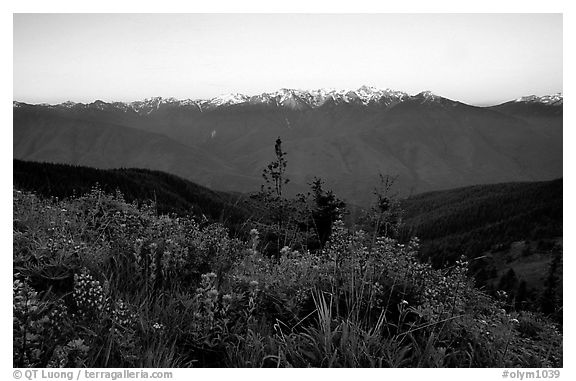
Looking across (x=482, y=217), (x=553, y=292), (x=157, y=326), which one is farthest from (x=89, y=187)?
(x=482, y=217)

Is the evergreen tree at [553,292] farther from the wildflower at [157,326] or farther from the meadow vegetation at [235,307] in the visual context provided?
the wildflower at [157,326]

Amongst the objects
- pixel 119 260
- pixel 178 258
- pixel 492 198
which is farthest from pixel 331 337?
pixel 492 198

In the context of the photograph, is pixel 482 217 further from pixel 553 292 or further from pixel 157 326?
pixel 157 326

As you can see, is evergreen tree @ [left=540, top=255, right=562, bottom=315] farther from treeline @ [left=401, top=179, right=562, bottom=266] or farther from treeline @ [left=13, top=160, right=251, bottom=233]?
treeline @ [left=401, top=179, right=562, bottom=266]

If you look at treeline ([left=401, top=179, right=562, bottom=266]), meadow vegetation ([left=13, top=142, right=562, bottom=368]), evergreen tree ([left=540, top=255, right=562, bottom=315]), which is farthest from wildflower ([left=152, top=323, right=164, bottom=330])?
treeline ([left=401, top=179, right=562, bottom=266])

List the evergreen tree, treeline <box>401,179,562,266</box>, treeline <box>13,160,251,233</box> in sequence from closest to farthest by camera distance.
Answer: the evergreen tree → treeline <box>13,160,251,233</box> → treeline <box>401,179,562,266</box>

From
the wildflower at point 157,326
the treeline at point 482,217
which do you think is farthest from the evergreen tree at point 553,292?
the treeline at point 482,217

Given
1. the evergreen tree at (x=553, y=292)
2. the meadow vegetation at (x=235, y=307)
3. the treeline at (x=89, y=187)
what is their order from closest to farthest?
the meadow vegetation at (x=235, y=307) < the evergreen tree at (x=553, y=292) < the treeline at (x=89, y=187)

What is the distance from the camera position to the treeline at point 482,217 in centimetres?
9825

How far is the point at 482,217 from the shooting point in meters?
130

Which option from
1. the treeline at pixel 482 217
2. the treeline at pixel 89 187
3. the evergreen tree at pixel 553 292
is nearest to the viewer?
the evergreen tree at pixel 553 292

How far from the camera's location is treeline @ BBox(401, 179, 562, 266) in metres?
98.2

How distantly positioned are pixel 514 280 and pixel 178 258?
7870 centimetres
